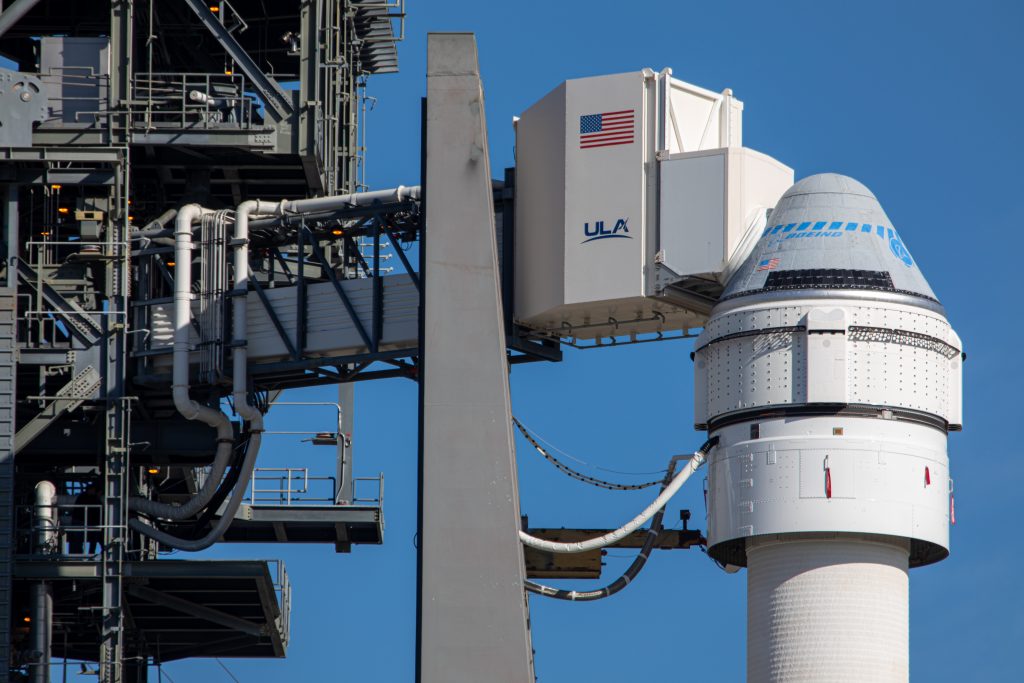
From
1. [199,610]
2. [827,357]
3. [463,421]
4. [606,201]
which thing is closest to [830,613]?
[827,357]

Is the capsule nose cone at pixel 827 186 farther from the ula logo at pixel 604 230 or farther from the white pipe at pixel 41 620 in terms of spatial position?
the white pipe at pixel 41 620

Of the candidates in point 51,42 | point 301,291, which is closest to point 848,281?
point 301,291

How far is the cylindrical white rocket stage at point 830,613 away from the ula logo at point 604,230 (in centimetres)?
722

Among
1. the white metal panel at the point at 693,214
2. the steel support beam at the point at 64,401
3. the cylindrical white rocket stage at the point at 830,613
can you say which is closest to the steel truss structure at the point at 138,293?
the steel support beam at the point at 64,401

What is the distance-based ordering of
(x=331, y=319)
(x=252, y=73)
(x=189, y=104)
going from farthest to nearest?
(x=189, y=104)
(x=252, y=73)
(x=331, y=319)

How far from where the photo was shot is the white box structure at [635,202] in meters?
51.0

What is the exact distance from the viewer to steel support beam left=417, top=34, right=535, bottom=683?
147ft

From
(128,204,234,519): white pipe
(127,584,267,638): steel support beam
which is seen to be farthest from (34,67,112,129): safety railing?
(127,584,267,638): steel support beam

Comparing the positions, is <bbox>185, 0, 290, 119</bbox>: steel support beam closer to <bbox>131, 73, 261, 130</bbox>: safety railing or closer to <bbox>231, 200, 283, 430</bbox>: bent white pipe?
<bbox>131, 73, 261, 130</bbox>: safety railing

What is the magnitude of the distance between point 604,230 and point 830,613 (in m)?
9.49

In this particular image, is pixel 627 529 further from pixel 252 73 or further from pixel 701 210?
pixel 252 73

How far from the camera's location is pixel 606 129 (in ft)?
170

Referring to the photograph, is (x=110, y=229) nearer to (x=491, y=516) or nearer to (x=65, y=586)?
(x=65, y=586)

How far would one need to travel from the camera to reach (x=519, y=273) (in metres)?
53.1
